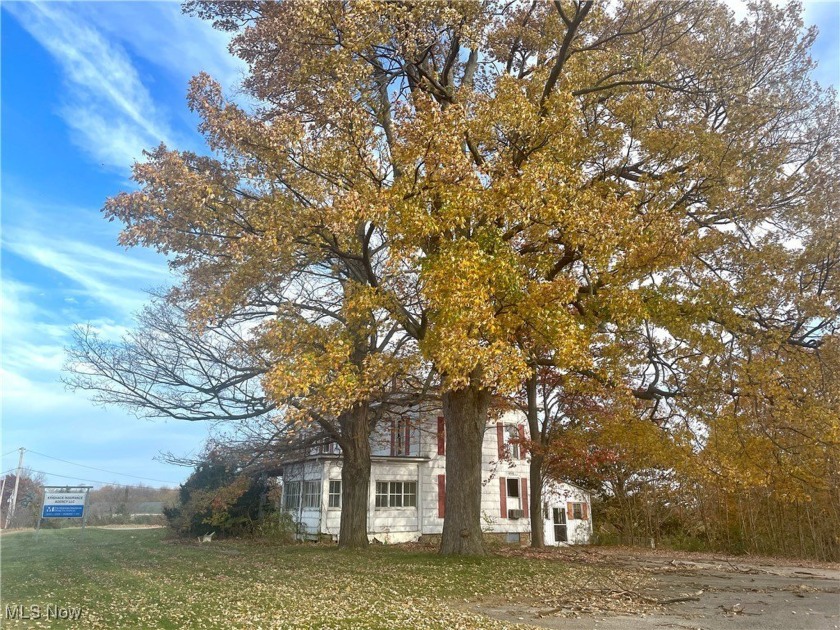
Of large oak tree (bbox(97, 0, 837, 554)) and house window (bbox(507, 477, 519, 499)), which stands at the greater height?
large oak tree (bbox(97, 0, 837, 554))

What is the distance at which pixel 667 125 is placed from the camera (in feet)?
45.0

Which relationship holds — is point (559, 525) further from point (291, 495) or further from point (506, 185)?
point (506, 185)

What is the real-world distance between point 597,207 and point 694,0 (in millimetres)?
5258

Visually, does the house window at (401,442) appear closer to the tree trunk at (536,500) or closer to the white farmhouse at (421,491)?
the white farmhouse at (421,491)

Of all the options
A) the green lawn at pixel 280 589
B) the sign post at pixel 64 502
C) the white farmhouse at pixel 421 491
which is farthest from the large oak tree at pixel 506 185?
the sign post at pixel 64 502

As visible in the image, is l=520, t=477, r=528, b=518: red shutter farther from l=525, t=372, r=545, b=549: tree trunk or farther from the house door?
l=525, t=372, r=545, b=549: tree trunk

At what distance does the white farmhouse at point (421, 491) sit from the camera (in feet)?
85.1

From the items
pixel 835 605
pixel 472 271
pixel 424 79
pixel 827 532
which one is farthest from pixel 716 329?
pixel 827 532

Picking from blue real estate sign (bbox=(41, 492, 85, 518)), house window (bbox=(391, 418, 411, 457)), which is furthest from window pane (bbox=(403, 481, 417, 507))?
blue real estate sign (bbox=(41, 492, 85, 518))

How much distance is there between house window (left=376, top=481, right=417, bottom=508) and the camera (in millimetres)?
26547

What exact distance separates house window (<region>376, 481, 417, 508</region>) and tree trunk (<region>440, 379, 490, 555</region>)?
13.2 metres

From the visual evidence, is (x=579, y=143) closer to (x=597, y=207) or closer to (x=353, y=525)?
(x=597, y=207)

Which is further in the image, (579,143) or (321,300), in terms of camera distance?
(321,300)

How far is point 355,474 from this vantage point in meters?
18.2
